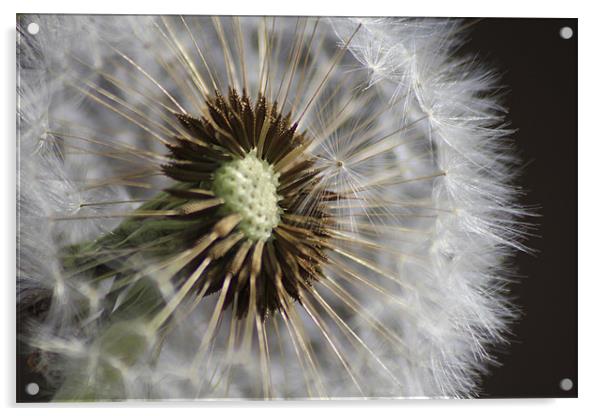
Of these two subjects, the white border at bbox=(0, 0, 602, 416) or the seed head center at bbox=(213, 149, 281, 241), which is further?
the white border at bbox=(0, 0, 602, 416)

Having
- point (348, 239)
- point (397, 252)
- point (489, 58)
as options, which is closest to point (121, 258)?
point (348, 239)

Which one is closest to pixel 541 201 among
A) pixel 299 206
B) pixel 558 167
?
pixel 558 167

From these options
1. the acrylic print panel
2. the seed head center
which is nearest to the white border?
the acrylic print panel

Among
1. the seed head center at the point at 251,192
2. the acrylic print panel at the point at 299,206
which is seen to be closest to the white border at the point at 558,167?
the acrylic print panel at the point at 299,206

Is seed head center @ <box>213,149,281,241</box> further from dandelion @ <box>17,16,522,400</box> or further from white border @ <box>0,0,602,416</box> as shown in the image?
white border @ <box>0,0,602,416</box>

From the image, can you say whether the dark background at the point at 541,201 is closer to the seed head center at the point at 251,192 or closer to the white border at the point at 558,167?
the white border at the point at 558,167

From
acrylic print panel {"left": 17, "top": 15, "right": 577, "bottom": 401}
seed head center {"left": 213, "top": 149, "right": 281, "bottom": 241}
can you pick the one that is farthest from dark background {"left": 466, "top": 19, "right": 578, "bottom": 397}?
seed head center {"left": 213, "top": 149, "right": 281, "bottom": 241}

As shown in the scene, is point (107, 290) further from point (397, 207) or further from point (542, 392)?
point (542, 392)
